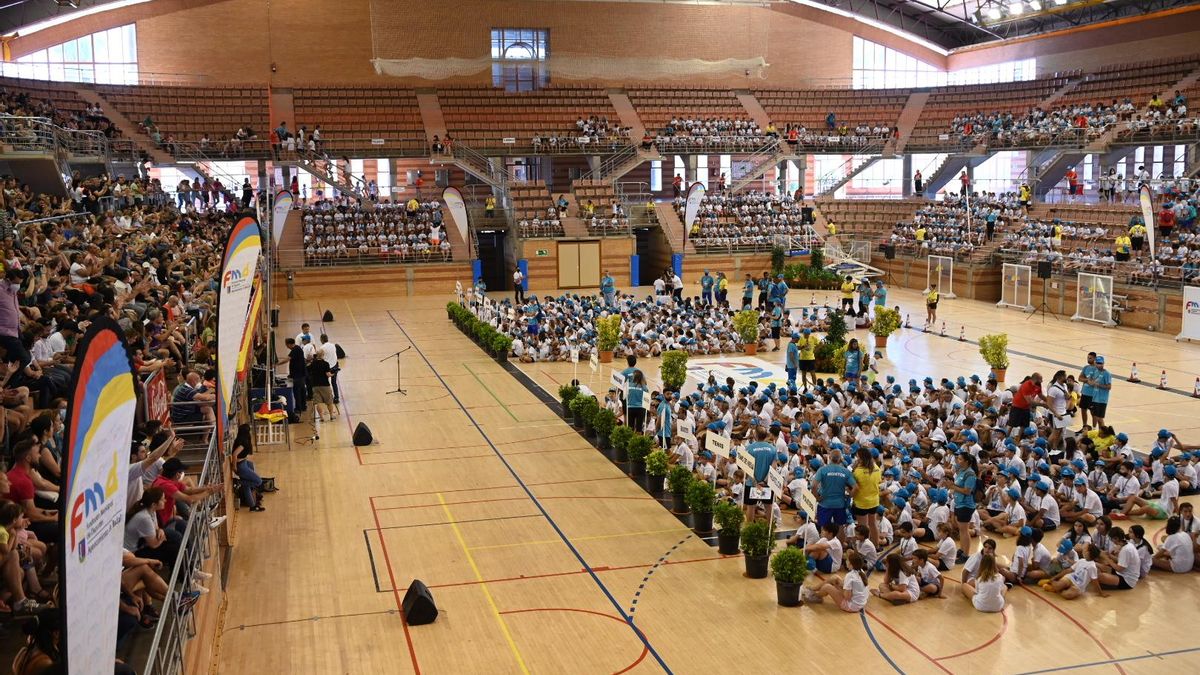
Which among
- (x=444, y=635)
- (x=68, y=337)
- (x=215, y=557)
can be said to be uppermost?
(x=68, y=337)

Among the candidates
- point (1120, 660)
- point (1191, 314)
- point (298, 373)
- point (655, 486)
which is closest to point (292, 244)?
point (298, 373)

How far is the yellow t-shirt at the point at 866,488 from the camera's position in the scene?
14.0 m

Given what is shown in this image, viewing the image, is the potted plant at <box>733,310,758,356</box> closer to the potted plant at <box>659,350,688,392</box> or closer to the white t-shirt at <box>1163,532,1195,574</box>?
the potted plant at <box>659,350,688,392</box>

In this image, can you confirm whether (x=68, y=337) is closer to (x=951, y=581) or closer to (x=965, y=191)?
(x=951, y=581)

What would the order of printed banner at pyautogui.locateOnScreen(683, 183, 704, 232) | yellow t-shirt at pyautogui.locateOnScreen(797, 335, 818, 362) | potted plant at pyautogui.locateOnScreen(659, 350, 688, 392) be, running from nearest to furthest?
potted plant at pyautogui.locateOnScreen(659, 350, 688, 392)
yellow t-shirt at pyautogui.locateOnScreen(797, 335, 818, 362)
printed banner at pyautogui.locateOnScreen(683, 183, 704, 232)

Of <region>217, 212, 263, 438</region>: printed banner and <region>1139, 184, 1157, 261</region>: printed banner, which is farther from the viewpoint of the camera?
<region>1139, 184, 1157, 261</region>: printed banner

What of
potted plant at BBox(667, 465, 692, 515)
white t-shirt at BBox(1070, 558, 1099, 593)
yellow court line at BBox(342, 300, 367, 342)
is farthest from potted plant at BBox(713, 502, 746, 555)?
yellow court line at BBox(342, 300, 367, 342)

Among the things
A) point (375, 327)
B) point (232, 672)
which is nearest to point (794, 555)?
point (232, 672)

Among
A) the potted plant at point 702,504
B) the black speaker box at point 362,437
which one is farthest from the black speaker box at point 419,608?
Answer: the black speaker box at point 362,437

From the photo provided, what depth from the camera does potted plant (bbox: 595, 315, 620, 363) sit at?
2812 cm

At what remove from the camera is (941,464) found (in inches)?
639

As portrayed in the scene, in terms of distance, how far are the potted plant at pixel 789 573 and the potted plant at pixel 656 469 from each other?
14.5ft

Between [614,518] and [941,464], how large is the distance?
194 inches

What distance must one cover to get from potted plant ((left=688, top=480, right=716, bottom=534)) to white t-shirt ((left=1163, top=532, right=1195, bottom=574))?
5.72m
